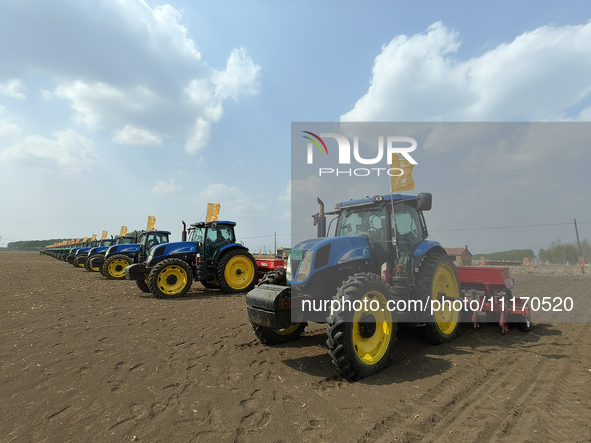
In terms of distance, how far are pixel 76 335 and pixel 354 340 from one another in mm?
5027

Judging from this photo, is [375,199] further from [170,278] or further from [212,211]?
[212,211]

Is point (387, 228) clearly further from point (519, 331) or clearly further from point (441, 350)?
point (519, 331)

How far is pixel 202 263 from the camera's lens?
10758mm

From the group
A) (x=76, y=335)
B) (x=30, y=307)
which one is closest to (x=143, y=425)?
(x=76, y=335)

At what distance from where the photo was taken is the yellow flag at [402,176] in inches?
251

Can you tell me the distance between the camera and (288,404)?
11.1ft

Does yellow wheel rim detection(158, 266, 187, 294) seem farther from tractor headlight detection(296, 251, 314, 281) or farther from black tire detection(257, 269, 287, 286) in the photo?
tractor headlight detection(296, 251, 314, 281)

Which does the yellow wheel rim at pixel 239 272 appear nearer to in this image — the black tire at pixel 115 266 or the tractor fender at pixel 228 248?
the tractor fender at pixel 228 248

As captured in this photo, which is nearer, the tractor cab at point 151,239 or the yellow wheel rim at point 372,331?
the yellow wheel rim at point 372,331

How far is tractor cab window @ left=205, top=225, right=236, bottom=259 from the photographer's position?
11.1 m

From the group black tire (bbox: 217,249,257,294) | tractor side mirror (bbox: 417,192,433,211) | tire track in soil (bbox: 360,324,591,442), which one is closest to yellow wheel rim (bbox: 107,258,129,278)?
black tire (bbox: 217,249,257,294)

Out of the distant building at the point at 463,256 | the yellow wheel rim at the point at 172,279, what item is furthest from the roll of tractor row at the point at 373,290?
the distant building at the point at 463,256

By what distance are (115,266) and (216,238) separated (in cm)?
771

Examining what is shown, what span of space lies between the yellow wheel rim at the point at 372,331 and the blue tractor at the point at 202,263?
7.35m
